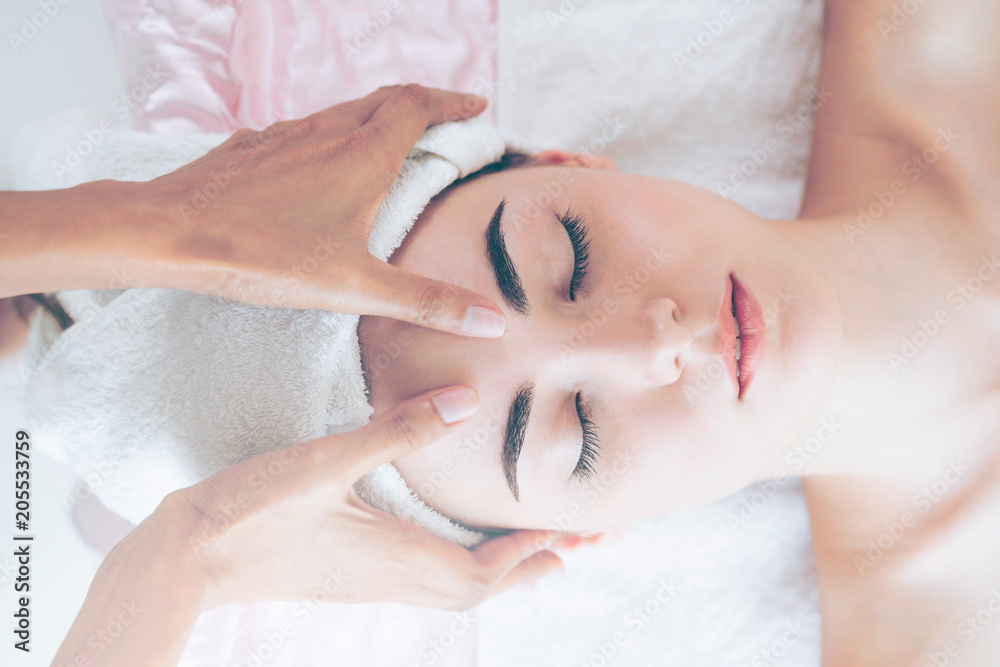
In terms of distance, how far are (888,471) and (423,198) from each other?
1205 mm

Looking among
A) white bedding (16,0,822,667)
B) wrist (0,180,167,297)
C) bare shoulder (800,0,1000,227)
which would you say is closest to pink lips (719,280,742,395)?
bare shoulder (800,0,1000,227)

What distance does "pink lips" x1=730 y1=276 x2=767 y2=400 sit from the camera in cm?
98

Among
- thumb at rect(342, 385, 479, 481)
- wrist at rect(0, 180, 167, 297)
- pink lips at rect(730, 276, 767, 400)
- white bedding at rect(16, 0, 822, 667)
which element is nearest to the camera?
wrist at rect(0, 180, 167, 297)

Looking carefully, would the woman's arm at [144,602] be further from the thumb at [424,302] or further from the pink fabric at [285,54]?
the pink fabric at [285,54]

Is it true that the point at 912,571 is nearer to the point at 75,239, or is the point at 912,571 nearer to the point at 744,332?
the point at 744,332

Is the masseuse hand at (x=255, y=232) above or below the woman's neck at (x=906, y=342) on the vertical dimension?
above

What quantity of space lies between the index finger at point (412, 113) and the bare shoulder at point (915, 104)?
88 cm

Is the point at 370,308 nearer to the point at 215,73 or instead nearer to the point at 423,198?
the point at 423,198

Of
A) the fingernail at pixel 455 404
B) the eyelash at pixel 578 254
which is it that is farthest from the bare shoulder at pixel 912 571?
the fingernail at pixel 455 404

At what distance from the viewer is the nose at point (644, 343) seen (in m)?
0.93

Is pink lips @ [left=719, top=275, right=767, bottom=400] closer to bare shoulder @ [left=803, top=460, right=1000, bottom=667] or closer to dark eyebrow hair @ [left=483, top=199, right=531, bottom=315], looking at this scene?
dark eyebrow hair @ [left=483, top=199, right=531, bottom=315]

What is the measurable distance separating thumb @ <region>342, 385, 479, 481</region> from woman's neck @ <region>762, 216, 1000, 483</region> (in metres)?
0.77

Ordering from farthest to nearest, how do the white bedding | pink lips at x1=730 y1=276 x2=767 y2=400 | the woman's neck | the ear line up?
the white bedding → the ear → the woman's neck → pink lips at x1=730 y1=276 x2=767 y2=400

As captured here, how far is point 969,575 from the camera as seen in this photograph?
128 centimetres
